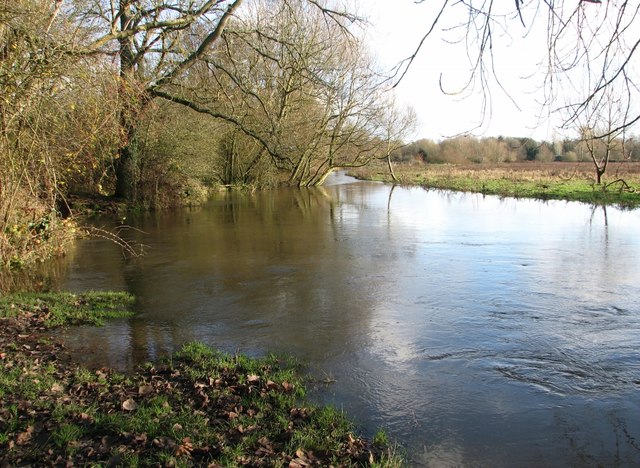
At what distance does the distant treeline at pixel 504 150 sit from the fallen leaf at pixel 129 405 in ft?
11.7

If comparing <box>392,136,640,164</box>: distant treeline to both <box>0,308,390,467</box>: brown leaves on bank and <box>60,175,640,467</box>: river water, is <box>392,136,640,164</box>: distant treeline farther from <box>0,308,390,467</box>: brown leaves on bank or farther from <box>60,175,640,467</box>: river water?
<box>0,308,390,467</box>: brown leaves on bank

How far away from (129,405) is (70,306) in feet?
14.0

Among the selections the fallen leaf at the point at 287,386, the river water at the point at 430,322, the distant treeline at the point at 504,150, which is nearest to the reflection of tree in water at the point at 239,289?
the river water at the point at 430,322

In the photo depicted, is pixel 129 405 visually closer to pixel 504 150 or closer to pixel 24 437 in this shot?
pixel 24 437

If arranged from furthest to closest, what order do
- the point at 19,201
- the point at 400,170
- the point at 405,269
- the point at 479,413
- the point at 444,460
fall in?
1. the point at 400,170
2. the point at 405,269
3. the point at 19,201
4. the point at 479,413
5. the point at 444,460

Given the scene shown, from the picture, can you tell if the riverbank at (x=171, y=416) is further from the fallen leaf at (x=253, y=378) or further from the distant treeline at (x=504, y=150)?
the distant treeline at (x=504, y=150)

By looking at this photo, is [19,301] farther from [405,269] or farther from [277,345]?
[405,269]

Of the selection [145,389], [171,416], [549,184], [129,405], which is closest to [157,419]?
[171,416]

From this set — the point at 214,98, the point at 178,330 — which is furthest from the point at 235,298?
the point at 214,98

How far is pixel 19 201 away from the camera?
9875 mm

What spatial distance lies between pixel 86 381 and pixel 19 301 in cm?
377

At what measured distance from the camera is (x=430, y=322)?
7.77m

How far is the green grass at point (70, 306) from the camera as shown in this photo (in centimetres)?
743

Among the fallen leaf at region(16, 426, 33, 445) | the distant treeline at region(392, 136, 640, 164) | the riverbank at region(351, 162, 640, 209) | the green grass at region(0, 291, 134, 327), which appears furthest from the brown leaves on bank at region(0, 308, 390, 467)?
the riverbank at region(351, 162, 640, 209)
